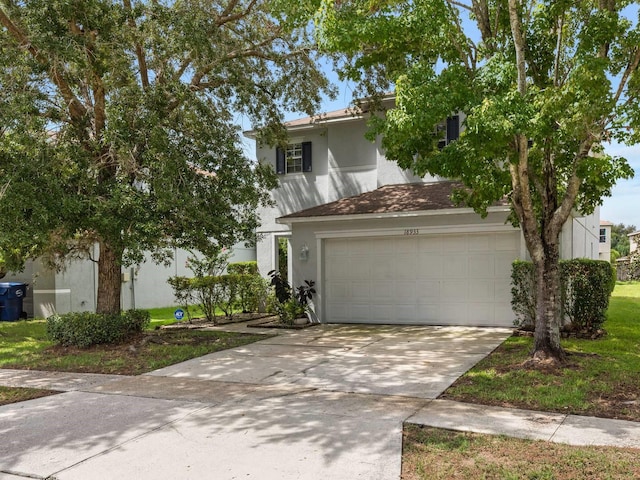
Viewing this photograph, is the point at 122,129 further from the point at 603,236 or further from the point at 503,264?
the point at 603,236

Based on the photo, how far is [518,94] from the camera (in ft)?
23.9

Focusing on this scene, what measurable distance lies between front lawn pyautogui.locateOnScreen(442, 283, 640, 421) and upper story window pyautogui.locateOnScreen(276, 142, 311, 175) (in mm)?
9345

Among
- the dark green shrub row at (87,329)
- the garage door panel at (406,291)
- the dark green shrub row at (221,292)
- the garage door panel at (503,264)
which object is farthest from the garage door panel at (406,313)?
the dark green shrub row at (87,329)

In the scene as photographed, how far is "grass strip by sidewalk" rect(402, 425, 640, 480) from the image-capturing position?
14.3ft

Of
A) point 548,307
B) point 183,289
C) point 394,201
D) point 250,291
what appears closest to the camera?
point 548,307

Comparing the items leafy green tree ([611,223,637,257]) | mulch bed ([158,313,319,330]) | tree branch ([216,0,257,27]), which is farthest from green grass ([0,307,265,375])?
leafy green tree ([611,223,637,257])

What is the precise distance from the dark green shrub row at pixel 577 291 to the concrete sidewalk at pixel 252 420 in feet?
7.65

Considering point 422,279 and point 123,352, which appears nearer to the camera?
point 123,352

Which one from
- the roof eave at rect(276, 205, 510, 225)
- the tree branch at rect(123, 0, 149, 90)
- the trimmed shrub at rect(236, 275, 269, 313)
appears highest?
the tree branch at rect(123, 0, 149, 90)

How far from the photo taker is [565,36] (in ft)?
28.6

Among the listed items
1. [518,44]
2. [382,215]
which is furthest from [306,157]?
[518,44]

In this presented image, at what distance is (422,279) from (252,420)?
842 cm

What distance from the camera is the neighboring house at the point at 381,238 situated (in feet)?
42.3

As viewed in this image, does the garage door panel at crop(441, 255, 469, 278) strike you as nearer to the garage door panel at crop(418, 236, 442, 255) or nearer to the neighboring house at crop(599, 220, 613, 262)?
the garage door panel at crop(418, 236, 442, 255)
